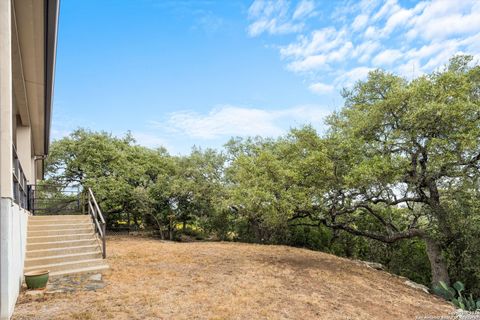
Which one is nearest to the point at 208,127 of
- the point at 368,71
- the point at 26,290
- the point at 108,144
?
the point at 108,144

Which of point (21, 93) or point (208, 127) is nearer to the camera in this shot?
point (21, 93)

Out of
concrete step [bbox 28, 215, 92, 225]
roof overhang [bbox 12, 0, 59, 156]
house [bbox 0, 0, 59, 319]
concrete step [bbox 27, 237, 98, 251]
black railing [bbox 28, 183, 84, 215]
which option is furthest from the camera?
black railing [bbox 28, 183, 84, 215]

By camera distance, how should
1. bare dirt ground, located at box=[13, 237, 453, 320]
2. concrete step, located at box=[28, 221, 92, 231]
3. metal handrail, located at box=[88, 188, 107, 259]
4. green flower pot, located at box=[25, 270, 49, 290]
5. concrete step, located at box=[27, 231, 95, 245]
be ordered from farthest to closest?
1. concrete step, located at box=[28, 221, 92, 231]
2. metal handrail, located at box=[88, 188, 107, 259]
3. concrete step, located at box=[27, 231, 95, 245]
4. green flower pot, located at box=[25, 270, 49, 290]
5. bare dirt ground, located at box=[13, 237, 453, 320]

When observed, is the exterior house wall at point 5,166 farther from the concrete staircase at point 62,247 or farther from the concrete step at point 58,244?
the concrete step at point 58,244

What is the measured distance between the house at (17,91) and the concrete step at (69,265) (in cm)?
55

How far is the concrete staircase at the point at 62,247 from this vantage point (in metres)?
5.88

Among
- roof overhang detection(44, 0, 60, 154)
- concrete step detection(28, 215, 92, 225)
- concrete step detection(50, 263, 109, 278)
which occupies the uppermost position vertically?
roof overhang detection(44, 0, 60, 154)

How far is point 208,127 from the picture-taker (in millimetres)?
18828

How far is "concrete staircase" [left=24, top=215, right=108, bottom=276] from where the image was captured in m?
5.88

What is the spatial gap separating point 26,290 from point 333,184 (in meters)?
7.03

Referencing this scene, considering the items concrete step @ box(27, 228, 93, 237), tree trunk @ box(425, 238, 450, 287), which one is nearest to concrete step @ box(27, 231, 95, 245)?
concrete step @ box(27, 228, 93, 237)

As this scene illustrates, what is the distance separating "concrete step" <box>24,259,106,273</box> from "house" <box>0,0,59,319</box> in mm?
552

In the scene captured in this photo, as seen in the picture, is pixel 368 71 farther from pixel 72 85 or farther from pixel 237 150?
pixel 72 85

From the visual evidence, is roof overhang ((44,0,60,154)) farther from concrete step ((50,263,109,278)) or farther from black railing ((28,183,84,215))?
black railing ((28,183,84,215))
